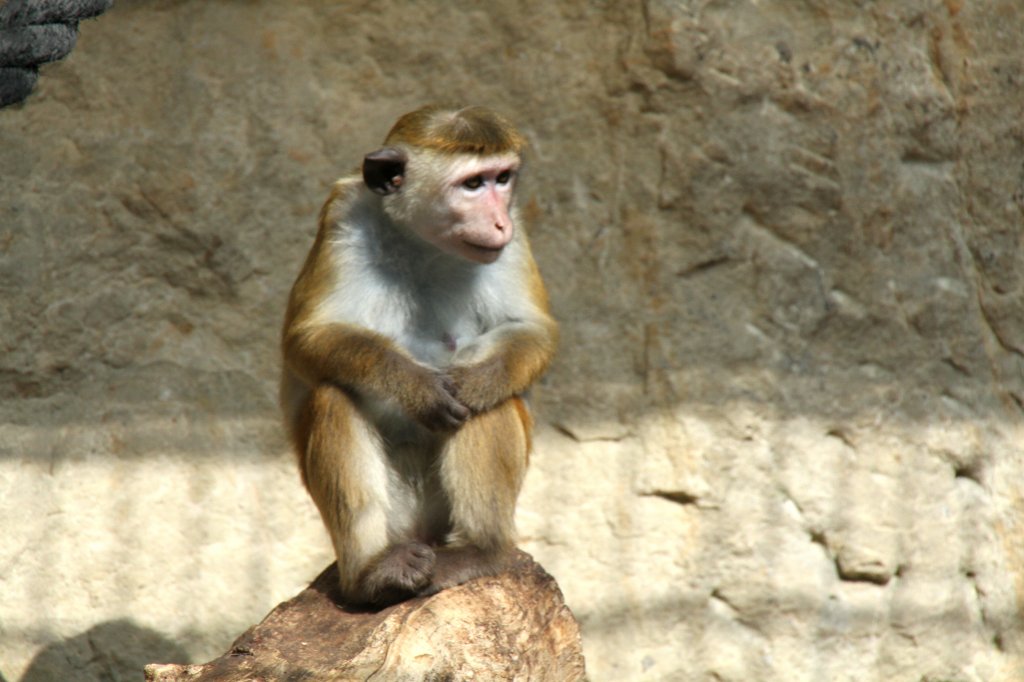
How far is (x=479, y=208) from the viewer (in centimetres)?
577

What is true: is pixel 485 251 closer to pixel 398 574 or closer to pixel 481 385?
pixel 481 385

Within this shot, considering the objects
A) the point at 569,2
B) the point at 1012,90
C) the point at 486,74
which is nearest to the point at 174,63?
the point at 486,74

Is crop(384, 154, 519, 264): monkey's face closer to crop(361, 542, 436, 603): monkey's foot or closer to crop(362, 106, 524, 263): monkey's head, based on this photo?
crop(362, 106, 524, 263): monkey's head

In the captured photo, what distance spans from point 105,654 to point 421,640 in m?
3.18

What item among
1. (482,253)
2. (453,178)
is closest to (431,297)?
(482,253)

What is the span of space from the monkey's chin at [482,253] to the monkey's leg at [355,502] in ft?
2.85

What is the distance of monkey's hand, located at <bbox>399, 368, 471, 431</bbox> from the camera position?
5.46 meters

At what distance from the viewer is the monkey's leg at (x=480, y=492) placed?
5.50 metres

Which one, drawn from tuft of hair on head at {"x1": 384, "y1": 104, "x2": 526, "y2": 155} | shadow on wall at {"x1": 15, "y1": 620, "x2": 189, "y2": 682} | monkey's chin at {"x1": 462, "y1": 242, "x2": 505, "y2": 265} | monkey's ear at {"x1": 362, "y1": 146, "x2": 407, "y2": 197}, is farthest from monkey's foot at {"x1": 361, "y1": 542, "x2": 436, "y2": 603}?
shadow on wall at {"x1": 15, "y1": 620, "x2": 189, "y2": 682}

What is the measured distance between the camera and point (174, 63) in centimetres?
757

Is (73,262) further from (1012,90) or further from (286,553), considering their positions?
(1012,90)

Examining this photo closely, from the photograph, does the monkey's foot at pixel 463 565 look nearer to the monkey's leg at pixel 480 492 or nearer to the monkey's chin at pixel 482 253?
the monkey's leg at pixel 480 492

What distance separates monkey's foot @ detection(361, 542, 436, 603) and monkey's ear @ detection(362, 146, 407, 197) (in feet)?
Answer: 5.41

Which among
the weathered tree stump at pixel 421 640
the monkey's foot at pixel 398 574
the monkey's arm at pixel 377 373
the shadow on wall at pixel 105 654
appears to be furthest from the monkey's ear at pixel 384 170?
the shadow on wall at pixel 105 654
